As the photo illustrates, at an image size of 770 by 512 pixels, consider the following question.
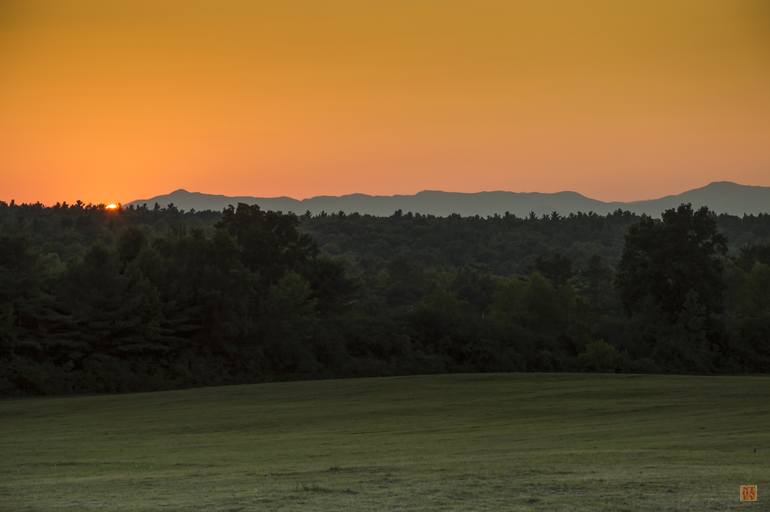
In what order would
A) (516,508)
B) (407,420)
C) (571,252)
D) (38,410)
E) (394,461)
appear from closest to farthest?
(516,508) → (394,461) → (407,420) → (38,410) → (571,252)

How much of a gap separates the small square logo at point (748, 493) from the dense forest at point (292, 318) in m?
52.6

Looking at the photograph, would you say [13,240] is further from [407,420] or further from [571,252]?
[571,252]

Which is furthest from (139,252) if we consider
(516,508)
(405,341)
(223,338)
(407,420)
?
(516,508)

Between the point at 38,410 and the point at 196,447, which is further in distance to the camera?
the point at 38,410

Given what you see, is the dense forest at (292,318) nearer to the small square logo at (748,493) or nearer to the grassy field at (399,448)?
the grassy field at (399,448)

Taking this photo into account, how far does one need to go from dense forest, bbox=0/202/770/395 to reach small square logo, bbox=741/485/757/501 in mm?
52602

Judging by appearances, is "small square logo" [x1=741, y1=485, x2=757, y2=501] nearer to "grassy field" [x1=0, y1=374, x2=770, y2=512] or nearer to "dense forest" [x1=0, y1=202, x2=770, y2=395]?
"grassy field" [x1=0, y1=374, x2=770, y2=512]

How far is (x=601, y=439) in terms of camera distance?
96.7 feet

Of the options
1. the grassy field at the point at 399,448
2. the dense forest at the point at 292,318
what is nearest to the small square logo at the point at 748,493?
the grassy field at the point at 399,448

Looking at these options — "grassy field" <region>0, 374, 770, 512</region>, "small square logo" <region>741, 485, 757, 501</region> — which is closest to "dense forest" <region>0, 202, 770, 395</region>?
"grassy field" <region>0, 374, 770, 512</region>

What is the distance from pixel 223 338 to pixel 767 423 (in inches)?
1849

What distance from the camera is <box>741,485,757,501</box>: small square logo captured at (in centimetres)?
1604

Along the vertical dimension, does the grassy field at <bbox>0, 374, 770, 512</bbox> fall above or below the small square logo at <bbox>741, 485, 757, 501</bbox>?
below

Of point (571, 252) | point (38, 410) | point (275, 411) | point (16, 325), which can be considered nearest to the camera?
point (275, 411)
